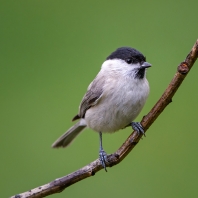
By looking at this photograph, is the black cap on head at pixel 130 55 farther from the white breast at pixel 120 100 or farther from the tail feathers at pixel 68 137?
the tail feathers at pixel 68 137

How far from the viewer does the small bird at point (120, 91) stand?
2.04m

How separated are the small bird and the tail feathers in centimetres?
40

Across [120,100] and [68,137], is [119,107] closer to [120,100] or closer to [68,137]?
[120,100]

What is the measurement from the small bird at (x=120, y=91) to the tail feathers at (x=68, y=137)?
40 centimetres

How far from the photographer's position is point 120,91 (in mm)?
2053

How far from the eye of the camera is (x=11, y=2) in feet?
11.9

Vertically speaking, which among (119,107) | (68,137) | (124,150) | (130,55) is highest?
(130,55)

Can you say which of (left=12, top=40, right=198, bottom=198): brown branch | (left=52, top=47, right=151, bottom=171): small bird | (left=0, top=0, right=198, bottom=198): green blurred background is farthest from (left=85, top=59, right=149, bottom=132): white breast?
(left=0, top=0, right=198, bottom=198): green blurred background

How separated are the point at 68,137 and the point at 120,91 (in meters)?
0.67

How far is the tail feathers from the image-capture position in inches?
101

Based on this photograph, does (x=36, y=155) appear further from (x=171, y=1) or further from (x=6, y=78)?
(x=171, y=1)

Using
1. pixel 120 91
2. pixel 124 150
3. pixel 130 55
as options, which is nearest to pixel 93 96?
pixel 120 91

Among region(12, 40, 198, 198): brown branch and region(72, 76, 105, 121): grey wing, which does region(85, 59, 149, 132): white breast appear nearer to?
region(72, 76, 105, 121): grey wing

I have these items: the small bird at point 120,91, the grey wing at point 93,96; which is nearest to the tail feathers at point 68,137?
the grey wing at point 93,96
